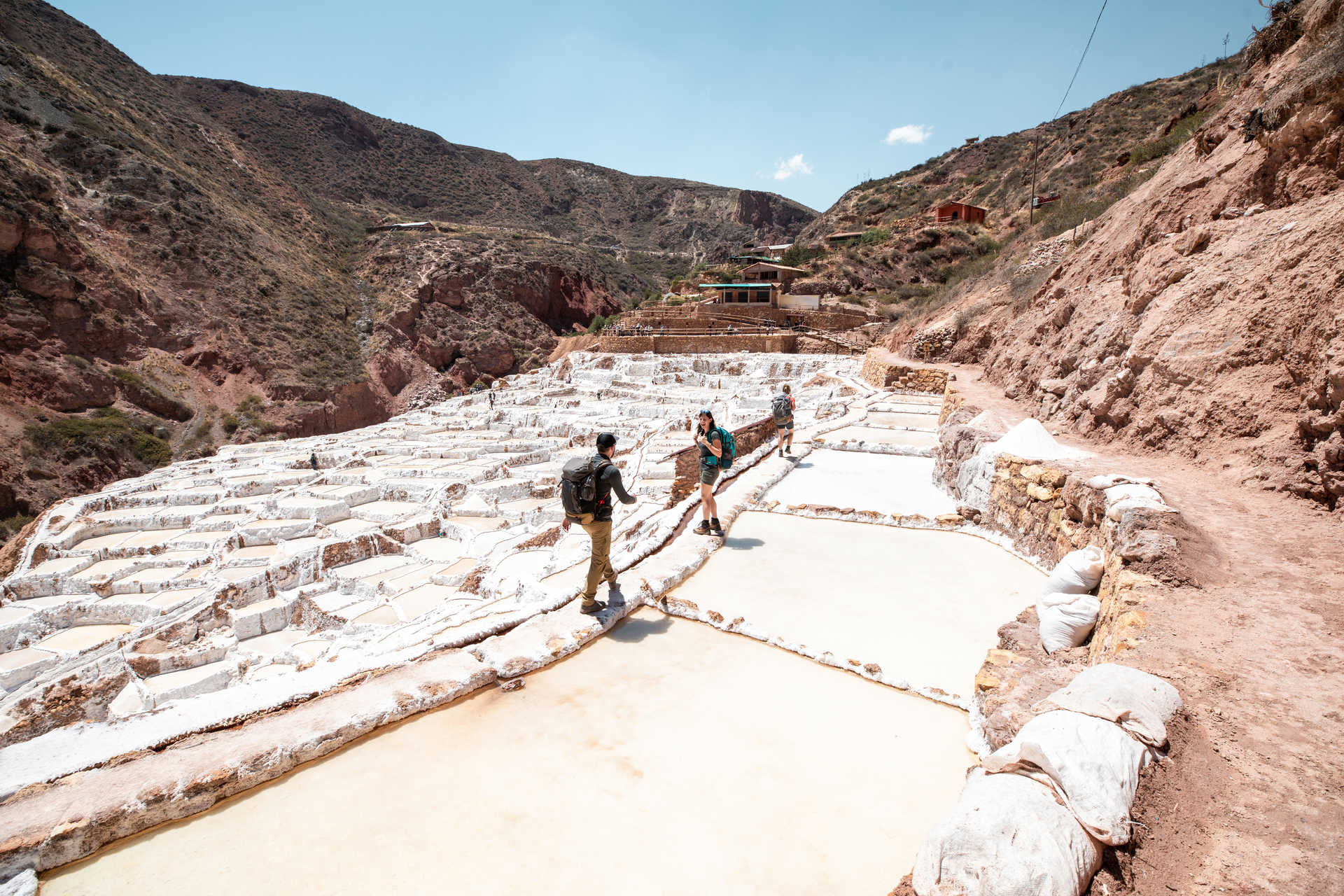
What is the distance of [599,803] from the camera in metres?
2.30

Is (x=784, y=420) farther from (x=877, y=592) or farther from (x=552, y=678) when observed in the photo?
(x=552, y=678)

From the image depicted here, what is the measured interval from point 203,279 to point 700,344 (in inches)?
993

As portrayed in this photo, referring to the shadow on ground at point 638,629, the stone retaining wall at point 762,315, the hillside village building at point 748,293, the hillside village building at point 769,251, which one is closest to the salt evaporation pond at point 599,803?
the shadow on ground at point 638,629

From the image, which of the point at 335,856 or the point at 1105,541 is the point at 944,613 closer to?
the point at 1105,541

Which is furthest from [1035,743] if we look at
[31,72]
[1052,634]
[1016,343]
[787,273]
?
[31,72]

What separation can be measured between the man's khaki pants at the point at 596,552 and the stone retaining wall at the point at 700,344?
23431 mm

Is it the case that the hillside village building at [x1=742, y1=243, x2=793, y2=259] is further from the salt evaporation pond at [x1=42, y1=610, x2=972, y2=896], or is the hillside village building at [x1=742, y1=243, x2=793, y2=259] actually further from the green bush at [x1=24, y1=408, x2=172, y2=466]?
the salt evaporation pond at [x1=42, y1=610, x2=972, y2=896]

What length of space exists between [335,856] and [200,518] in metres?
11.0

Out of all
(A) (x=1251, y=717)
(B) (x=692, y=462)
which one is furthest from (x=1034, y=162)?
(A) (x=1251, y=717)

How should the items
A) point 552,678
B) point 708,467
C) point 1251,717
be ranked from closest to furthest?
point 1251,717 → point 552,678 → point 708,467

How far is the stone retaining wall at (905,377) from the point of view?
15.1m

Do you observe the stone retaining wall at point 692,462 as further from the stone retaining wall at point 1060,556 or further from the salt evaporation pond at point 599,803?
the salt evaporation pond at point 599,803

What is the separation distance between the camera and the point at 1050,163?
39.4 metres

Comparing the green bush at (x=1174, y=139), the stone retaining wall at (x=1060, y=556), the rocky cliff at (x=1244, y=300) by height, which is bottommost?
the stone retaining wall at (x=1060, y=556)
